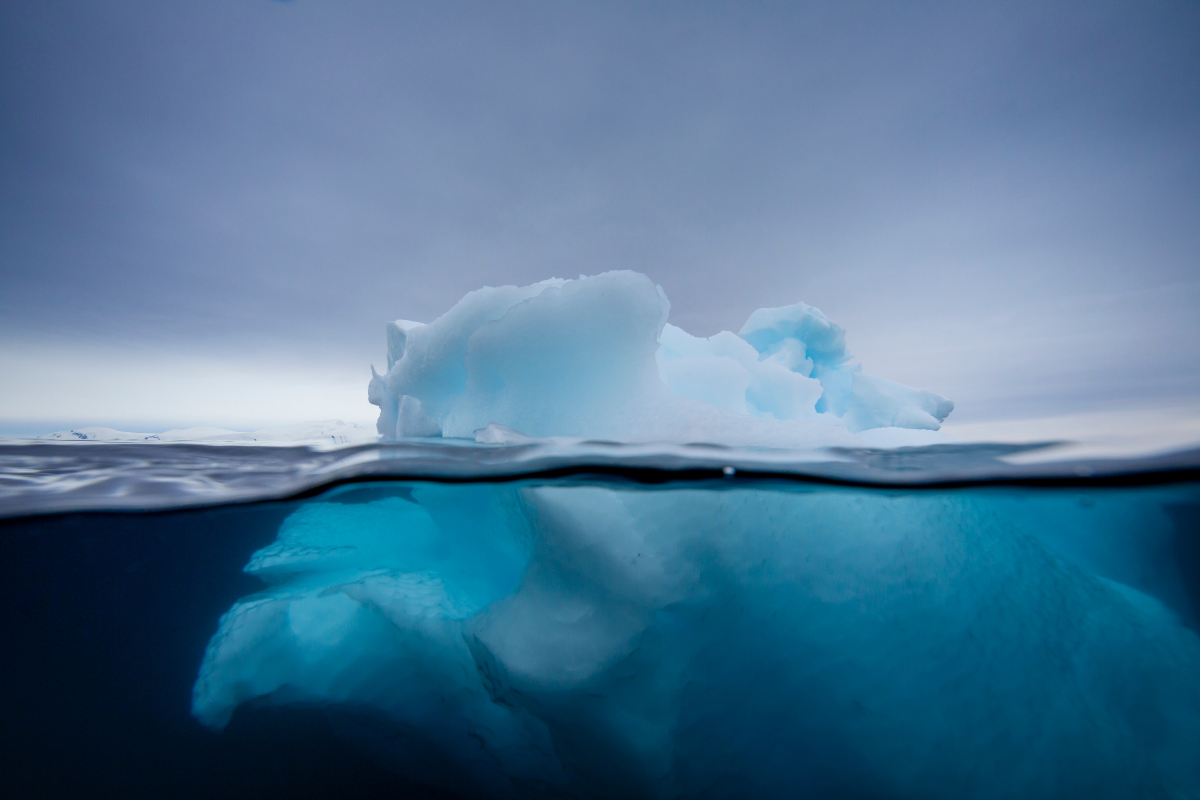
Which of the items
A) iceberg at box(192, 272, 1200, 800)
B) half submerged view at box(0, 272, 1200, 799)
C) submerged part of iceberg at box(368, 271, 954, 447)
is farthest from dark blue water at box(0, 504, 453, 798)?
submerged part of iceberg at box(368, 271, 954, 447)

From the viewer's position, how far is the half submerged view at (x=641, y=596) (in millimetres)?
2178

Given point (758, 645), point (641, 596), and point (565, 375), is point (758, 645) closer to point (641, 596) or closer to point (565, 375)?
point (641, 596)

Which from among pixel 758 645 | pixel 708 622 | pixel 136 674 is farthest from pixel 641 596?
pixel 136 674

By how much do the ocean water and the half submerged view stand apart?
0.02 metres

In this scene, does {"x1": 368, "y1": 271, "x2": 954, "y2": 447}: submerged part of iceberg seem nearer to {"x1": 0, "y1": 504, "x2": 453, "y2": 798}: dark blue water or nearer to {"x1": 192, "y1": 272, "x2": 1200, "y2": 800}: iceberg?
{"x1": 192, "y1": 272, "x2": 1200, "y2": 800}: iceberg

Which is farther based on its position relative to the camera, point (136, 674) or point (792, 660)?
point (136, 674)

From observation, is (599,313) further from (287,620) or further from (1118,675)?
(1118,675)

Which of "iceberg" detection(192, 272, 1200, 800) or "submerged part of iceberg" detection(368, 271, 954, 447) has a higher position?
"submerged part of iceberg" detection(368, 271, 954, 447)

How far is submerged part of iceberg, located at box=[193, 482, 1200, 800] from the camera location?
6.95 feet

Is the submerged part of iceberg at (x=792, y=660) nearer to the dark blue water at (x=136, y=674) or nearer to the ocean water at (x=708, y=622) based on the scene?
the ocean water at (x=708, y=622)

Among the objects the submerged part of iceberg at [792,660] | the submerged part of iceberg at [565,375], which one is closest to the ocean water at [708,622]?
the submerged part of iceberg at [792,660]

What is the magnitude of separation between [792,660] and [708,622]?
509 millimetres

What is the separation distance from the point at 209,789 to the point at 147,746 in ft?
6.02

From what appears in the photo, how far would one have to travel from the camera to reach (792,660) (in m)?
2.25
